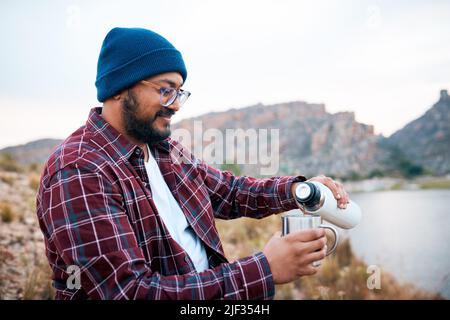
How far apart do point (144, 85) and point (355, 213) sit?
3.22 feet

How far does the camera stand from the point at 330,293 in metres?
4.21

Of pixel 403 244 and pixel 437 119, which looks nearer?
pixel 403 244

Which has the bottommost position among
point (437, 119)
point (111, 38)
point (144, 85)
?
point (144, 85)

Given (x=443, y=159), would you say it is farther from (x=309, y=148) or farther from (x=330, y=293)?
(x=330, y=293)

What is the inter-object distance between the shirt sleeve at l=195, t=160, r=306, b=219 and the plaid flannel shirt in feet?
0.87

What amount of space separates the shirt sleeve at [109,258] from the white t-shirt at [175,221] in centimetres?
33

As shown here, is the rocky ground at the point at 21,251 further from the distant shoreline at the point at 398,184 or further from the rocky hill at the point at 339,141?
the distant shoreline at the point at 398,184

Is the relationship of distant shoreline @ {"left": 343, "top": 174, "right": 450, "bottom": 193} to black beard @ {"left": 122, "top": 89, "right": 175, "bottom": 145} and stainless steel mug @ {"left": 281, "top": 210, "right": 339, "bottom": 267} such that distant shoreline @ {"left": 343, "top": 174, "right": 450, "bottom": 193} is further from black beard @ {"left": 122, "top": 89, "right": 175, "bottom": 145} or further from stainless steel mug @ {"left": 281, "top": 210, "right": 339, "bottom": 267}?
stainless steel mug @ {"left": 281, "top": 210, "right": 339, "bottom": 267}

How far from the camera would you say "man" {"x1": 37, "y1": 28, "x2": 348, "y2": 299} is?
1.41 m

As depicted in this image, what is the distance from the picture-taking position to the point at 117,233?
1434 mm

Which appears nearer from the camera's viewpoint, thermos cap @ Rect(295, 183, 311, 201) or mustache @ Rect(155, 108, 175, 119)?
thermos cap @ Rect(295, 183, 311, 201)

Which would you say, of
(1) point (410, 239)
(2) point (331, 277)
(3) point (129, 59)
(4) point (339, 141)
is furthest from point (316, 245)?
(4) point (339, 141)

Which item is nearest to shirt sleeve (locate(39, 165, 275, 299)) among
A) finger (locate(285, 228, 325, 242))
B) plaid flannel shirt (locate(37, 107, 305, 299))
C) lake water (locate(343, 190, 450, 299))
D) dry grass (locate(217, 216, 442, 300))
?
plaid flannel shirt (locate(37, 107, 305, 299))
